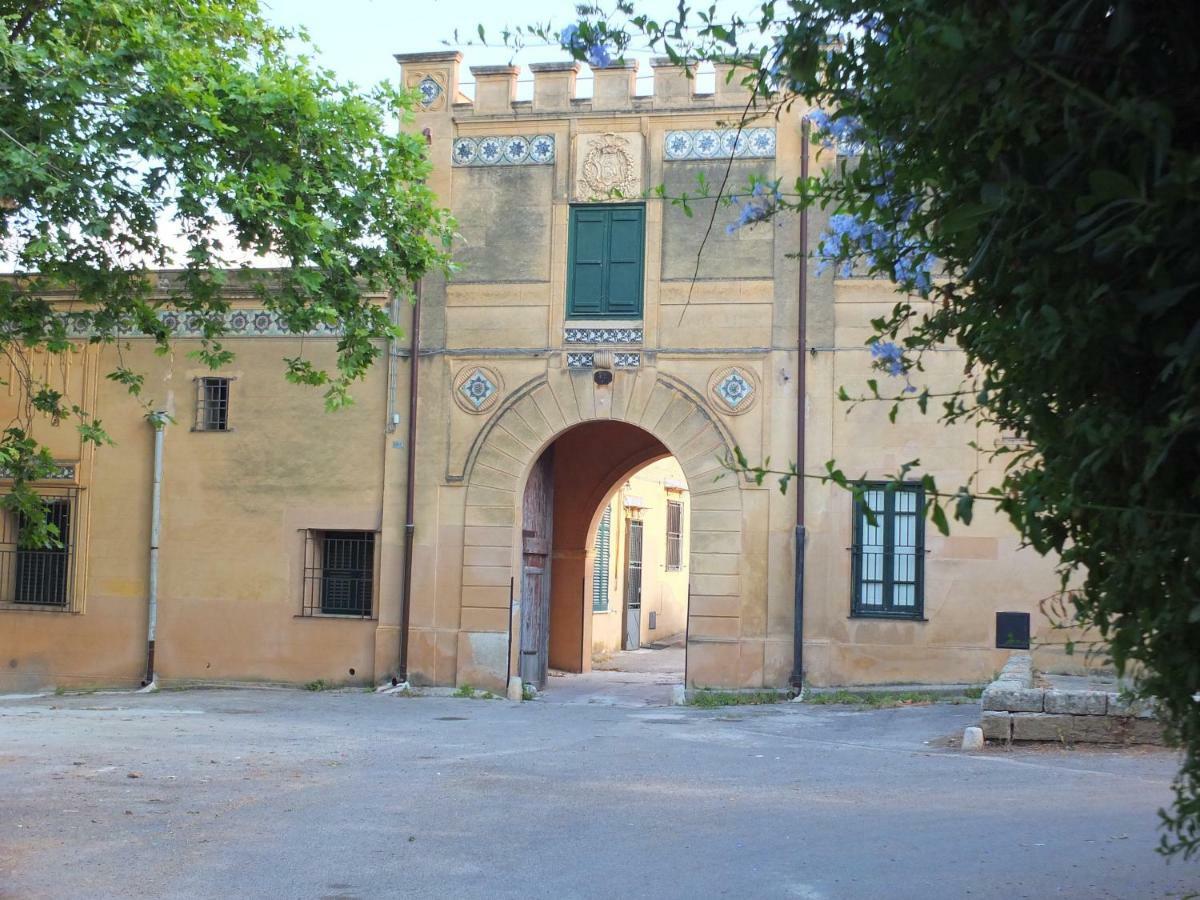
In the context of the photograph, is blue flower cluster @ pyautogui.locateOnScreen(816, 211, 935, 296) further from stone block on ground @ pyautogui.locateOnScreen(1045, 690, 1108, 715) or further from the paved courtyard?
stone block on ground @ pyautogui.locateOnScreen(1045, 690, 1108, 715)

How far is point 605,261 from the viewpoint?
61.3 ft

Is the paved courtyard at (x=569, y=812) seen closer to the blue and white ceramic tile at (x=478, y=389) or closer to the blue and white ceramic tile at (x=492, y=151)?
the blue and white ceramic tile at (x=478, y=389)

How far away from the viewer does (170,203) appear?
11.0 meters

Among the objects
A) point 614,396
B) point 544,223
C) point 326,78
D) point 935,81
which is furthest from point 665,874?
point 544,223

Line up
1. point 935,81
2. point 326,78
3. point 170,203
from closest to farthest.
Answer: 1. point 935,81
2. point 170,203
3. point 326,78

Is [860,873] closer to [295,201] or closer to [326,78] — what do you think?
[295,201]

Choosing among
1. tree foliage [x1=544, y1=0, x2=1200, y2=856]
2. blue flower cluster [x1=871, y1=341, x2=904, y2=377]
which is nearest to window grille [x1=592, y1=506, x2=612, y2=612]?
blue flower cluster [x1=871, y1=341, x2=904, y2=377]

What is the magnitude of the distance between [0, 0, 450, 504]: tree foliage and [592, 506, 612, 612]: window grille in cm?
1516

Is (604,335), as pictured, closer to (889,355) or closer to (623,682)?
(623,682)

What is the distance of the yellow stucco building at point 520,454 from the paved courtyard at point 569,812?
277 centimetres

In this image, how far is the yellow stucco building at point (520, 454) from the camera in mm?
17781

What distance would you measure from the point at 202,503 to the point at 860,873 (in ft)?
46.4

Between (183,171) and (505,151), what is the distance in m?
8.71

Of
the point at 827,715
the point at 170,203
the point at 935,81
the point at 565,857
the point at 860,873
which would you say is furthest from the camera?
the point at 827,715
